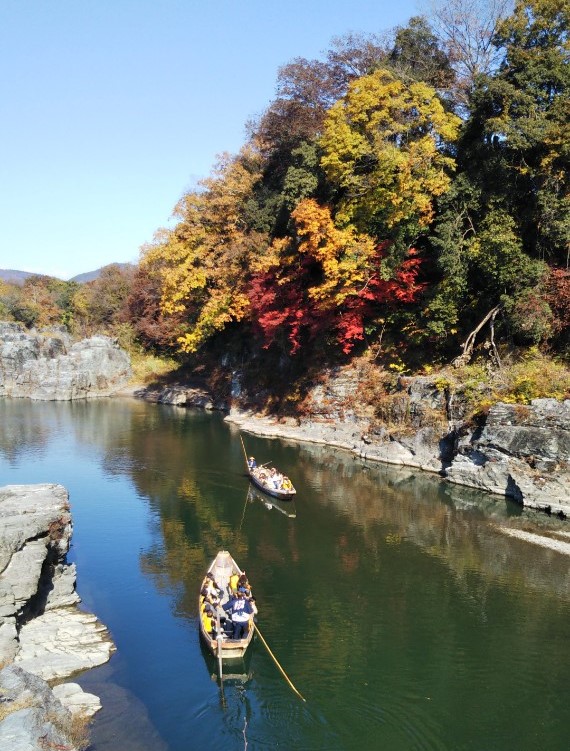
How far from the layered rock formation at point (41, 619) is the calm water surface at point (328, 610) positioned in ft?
2.34

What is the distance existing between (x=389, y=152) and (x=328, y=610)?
25746mm

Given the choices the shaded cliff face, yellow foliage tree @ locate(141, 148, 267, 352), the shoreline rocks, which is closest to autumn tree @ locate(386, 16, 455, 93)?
yellow foliage tree @ locate(141, 148, 267, 352)

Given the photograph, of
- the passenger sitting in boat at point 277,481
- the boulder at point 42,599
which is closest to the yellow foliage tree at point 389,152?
the passenger sitting in boat at point 277,481

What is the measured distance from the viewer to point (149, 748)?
13172mm

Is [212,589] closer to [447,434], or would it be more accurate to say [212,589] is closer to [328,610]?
[328,610]

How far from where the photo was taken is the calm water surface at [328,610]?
14.2m

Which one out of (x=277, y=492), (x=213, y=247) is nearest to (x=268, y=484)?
(x=277, y=492)

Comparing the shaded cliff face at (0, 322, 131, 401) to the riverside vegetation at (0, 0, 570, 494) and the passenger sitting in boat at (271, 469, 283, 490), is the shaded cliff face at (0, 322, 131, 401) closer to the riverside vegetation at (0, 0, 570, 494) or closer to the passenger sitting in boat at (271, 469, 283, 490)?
the riverside vegetation at (0, 0, 570, 494)

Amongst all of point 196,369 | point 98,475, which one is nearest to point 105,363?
point 196,369

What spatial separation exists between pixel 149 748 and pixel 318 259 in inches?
1198

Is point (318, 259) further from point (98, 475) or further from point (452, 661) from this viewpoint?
point (452, 661)

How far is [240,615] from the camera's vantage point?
16766 mm

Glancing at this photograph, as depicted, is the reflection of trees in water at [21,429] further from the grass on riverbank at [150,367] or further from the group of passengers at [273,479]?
the group of passengers at [273,479]

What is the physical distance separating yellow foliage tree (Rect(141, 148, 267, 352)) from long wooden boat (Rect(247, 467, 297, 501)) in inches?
766
